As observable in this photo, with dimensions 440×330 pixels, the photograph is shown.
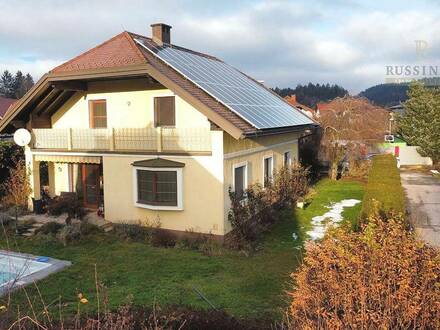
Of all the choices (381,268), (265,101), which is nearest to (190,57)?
(265,101)

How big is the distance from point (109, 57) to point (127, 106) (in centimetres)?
207

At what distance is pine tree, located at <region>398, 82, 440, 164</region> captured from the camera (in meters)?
34.5

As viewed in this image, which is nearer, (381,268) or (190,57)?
(381,268)

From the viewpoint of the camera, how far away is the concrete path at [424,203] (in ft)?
52.4

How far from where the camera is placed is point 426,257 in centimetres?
551

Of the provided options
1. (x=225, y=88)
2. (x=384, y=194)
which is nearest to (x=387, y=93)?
(x=225, y=88)

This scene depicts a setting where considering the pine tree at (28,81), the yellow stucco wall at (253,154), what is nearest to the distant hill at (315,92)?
the pine tree at (28,81)

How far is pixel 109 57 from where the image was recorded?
16.2 meters

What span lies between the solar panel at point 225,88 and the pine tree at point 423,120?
19142 mm

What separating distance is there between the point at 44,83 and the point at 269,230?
418 inches

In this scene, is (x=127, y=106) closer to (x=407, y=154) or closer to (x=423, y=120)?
(x=423, y=120)

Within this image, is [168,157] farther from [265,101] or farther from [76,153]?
[265,101]

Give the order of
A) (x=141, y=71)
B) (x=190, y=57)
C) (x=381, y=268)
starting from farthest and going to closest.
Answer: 1. (x=190, y=57)
2. (x=141, y=71)
3. (x=381, y=268)

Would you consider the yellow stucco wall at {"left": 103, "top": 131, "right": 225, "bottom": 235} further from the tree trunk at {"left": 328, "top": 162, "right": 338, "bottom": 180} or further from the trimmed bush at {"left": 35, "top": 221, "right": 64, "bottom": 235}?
the tree trunk at {"left": 328, "top": 162, "right": 338, "bottom": 180}
